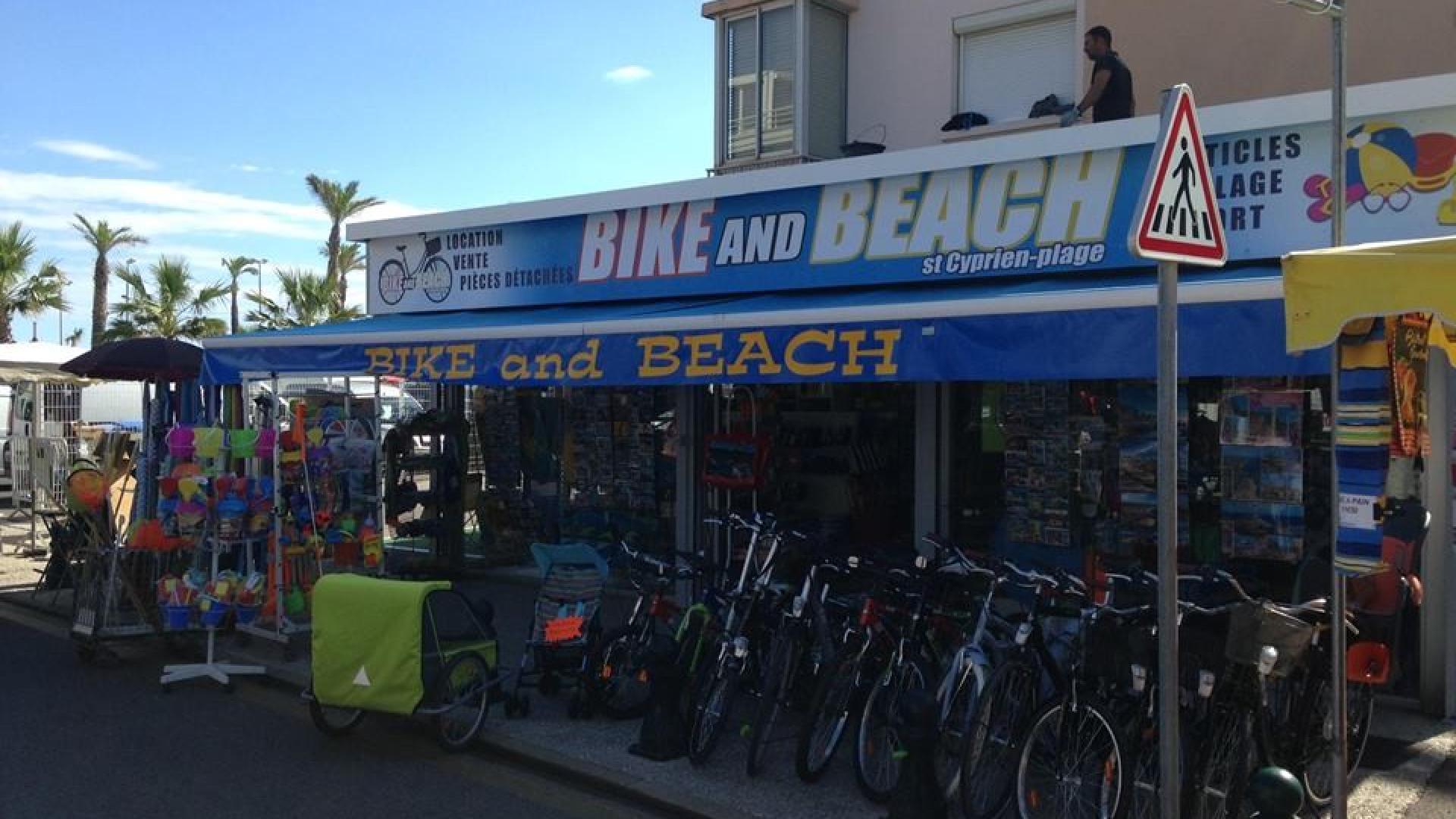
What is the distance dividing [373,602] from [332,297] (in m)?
35.0

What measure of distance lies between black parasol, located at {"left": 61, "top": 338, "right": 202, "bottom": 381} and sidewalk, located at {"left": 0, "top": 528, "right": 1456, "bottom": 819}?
4951 millimetres

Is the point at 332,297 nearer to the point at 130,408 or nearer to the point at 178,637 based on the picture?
the point at 130,408

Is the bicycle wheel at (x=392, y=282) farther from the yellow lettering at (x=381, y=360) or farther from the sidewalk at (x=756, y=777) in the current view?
the sidewalk at (x=756, y=777)

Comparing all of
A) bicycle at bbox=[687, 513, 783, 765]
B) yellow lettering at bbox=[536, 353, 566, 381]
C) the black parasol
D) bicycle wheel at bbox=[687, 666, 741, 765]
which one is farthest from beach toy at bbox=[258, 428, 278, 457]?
bicycle wheel at bbox=[687, 666, 741, 765]

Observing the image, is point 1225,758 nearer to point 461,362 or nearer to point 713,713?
point 713,713

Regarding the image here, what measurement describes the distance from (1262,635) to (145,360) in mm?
9362

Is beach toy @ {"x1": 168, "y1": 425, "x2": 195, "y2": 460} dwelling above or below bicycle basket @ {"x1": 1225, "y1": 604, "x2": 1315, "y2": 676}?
above

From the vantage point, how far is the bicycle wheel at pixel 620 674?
22.6ft

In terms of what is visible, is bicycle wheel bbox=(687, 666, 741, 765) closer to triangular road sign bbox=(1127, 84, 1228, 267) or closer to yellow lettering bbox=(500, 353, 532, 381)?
yellow lettering bbox=(500, 353, 532, 381)

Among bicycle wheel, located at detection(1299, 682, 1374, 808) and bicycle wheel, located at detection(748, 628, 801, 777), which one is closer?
bicycle wheel, located at detection(1299, 682, 1374, 808)

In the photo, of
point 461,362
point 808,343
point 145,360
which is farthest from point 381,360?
point 808,343

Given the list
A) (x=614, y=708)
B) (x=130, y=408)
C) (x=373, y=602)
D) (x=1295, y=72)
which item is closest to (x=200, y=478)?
(x=373, y=602)

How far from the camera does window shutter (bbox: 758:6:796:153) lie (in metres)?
11.5

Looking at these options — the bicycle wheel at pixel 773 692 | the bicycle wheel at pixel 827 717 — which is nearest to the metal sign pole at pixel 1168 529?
the bicycle wheel at pixel 827 717
